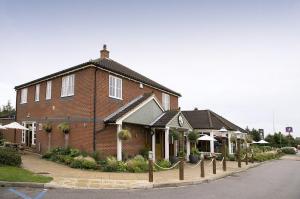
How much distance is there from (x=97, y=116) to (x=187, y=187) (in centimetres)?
896

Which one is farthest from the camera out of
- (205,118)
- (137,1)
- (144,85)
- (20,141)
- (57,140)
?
(205,118)

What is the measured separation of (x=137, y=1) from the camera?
1441 cm

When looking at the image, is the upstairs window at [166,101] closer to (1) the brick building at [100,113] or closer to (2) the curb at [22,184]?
(1) the brick building at [100,113]

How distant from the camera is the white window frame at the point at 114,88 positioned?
21453mm

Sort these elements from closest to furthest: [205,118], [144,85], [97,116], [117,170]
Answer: [117,170]
[97,116]
[144,85]
[205,118]

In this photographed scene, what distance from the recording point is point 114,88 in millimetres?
21828

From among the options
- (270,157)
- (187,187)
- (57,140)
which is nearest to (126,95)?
(57,140)

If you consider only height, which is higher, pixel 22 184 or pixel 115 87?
pixel 115 87

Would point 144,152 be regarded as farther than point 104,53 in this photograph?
No

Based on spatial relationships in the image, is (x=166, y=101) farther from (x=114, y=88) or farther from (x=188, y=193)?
(x=188, y=193)

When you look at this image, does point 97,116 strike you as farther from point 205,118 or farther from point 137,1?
point 205,118

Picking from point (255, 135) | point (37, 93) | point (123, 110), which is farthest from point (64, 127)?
point (255, 135)

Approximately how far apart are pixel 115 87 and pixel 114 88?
15cm

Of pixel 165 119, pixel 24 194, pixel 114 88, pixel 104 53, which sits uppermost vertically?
pixel 104 53
